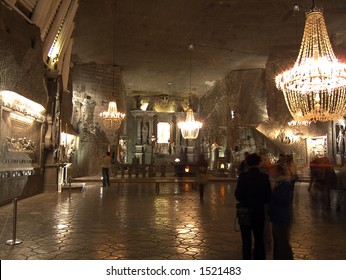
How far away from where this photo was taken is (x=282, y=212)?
8.44ft

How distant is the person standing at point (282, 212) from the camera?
8.48ft

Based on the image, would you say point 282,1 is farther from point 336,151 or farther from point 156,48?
point 336,151

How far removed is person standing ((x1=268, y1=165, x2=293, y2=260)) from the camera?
8.48 feet

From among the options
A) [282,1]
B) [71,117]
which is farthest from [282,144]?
[71,117]

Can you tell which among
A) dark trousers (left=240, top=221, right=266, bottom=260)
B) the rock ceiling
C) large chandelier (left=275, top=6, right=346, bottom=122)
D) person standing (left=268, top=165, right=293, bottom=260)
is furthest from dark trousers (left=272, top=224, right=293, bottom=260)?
the rock ceiling

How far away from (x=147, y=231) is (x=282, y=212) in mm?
2256

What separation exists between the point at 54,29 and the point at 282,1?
7119 mm

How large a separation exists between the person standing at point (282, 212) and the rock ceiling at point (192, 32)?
814 centimetres

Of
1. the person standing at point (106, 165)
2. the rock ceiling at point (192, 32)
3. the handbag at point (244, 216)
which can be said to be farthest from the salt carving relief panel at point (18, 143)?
the handbag at point (244, 216)

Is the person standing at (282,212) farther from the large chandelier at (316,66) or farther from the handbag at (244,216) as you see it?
the large chandelier at (316,66)

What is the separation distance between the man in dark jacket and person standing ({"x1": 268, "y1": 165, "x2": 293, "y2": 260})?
→ 0.31 ft

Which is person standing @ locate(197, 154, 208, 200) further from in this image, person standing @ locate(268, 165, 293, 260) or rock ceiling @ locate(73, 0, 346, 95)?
rock ceiling @ locate(73, 0, 346, 95)

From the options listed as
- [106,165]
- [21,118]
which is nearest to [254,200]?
[21,118]

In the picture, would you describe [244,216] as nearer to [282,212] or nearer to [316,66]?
[282,212]
